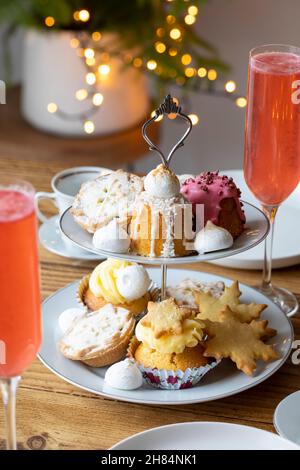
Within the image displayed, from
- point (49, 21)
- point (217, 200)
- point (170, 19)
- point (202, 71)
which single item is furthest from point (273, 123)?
point (202, 71)

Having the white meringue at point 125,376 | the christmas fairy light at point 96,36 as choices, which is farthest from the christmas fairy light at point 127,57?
the white meringue at point 125,376

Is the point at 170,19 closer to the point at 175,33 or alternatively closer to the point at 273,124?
the point at 175,33

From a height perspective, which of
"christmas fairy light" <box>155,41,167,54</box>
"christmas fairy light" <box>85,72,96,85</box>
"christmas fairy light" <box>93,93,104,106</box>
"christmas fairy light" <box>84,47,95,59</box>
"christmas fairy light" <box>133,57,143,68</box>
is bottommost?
"christmas fairy light" <box>93,93,104,106</box>

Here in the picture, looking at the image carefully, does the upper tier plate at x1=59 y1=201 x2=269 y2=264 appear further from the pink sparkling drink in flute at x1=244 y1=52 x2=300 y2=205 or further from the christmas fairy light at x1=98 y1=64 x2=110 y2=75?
the christmas fairy light at x1=98 y1=64 x2=110 y2=75

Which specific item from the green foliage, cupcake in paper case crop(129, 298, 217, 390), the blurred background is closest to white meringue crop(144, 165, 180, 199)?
cupcake in paper case crop(129, 298, 217, 390)

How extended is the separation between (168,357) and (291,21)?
2.67 m

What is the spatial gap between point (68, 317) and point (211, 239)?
0.91 feet

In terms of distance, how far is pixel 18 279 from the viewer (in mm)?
859

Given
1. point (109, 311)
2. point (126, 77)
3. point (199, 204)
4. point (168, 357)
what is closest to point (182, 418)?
point (168, 357)

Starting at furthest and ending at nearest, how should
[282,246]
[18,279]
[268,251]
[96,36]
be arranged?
[96,36] < [282,246] < [268,251] < [18,279]

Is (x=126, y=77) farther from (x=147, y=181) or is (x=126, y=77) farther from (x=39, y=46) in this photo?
(x=147, y=181)

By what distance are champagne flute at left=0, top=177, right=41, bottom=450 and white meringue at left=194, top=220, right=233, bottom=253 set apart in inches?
14.0

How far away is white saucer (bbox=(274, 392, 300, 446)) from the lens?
3.58 ft

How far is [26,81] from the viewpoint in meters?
3.07
